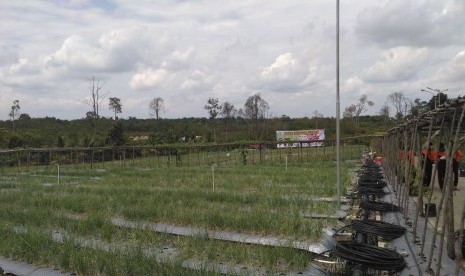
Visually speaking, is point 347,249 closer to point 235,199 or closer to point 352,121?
point 235,199

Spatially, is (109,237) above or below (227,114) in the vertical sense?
below

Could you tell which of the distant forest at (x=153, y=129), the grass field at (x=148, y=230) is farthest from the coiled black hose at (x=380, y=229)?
the distant forest at (x=153, y=129)

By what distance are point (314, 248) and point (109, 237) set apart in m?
2.46

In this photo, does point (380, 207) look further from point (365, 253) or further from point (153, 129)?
point (153, 129)

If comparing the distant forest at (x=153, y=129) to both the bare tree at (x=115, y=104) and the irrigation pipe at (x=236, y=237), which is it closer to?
the bare tree at (x=115, y=104)

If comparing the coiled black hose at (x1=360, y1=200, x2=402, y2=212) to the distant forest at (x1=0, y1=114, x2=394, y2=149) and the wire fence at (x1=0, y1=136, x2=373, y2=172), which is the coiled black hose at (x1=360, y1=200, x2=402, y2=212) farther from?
the distant forest at (x1=0, y1=114, x2=394, y2=149)

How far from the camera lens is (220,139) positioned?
39.1 metres

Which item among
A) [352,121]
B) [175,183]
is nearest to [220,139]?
[352,121]

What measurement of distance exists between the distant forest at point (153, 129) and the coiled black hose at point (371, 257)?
90.6ft

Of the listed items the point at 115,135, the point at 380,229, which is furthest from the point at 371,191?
the point at 115,135

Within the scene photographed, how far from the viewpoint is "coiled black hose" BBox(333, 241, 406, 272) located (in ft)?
12.7

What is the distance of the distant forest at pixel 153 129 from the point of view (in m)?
32.2

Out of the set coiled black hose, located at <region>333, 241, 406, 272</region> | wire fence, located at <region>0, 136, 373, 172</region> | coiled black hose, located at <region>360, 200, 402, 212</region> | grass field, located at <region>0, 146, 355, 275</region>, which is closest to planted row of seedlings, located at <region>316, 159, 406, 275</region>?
coiled black hose, located at <region>333, 241, 406, 272</region>

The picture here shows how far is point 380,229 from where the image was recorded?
512 cm
